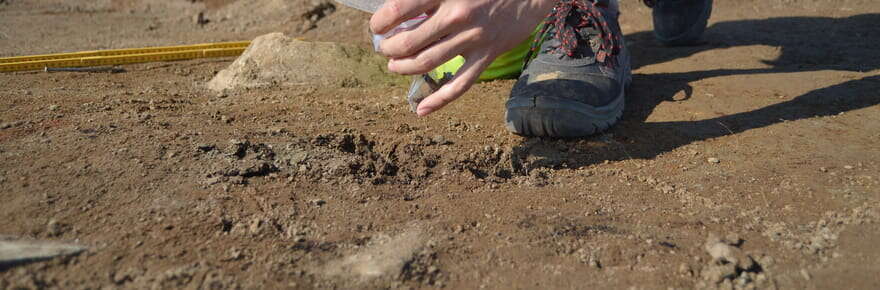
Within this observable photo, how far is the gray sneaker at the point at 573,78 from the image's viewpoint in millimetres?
2156

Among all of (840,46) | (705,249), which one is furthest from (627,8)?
(705,249)

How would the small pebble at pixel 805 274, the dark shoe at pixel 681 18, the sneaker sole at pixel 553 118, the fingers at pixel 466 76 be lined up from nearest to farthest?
the small pebble at pixel 805 274
the fingers at pixel 466 76
the sneaker sole at pixel 553 118
the dark shoe at pixel 681 18

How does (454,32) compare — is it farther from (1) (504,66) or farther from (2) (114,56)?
(2) (114,56)

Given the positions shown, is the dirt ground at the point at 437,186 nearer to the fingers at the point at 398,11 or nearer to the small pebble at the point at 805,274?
the small pebble at the point at 805,274

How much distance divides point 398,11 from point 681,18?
250 cm

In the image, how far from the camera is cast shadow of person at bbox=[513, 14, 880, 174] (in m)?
2.14

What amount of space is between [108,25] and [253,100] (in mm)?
2738

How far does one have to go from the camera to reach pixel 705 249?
151cm

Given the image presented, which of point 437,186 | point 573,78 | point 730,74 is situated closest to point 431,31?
point 437,186

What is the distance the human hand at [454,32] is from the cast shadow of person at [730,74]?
538 mm

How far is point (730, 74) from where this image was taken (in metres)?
2.95

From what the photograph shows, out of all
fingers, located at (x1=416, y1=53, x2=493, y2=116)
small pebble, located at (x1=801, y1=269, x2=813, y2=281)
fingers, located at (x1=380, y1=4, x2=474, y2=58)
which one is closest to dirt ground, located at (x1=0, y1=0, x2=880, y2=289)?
small pebble, located at (x1=801, y1=269, x2=813, y2=281)

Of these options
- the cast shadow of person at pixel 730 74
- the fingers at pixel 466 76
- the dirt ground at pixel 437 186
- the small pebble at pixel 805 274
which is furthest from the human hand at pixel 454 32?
the small pebble at pixel 805 274

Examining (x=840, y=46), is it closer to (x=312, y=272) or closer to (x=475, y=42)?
(x=475, y=42)
